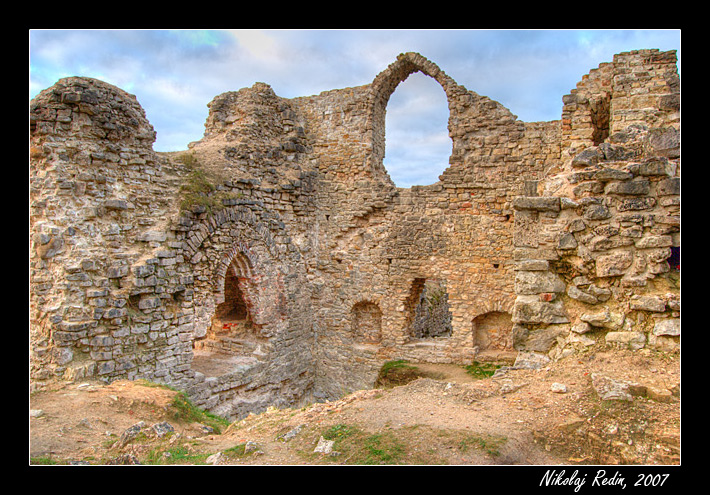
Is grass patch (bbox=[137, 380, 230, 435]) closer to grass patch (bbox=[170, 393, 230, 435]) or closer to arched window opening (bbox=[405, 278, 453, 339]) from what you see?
grass patch (bbox=[170, 393, 230, 435])

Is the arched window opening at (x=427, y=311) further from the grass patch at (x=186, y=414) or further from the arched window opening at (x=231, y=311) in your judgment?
the grass patch at (x=186, y=414)

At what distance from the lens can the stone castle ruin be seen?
16.4 ft

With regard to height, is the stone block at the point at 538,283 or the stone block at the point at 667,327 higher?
the stone block at the point at 538,283

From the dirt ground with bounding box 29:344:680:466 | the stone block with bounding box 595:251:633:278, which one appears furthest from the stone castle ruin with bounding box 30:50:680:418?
the dirt ground with bounding box 29:344:680:466

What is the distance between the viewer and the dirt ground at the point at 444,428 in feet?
11.7

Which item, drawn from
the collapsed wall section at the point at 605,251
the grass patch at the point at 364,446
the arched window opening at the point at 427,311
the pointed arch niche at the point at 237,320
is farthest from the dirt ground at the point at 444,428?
the arched window opening at the point at 427,311

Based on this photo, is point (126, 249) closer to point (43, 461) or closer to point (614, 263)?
point (43, 461)

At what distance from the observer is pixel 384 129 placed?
11.2 metres

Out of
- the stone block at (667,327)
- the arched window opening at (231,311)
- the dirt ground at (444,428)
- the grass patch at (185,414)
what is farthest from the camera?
the arched window opening at (231,311)

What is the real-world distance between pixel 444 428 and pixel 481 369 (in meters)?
5.63

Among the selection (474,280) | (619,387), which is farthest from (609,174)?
(474,280)

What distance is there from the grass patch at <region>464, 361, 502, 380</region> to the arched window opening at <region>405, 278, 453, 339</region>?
167 centimetres

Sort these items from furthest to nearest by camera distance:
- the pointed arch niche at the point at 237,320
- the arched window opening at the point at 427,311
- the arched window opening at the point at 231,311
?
1. the arched window opening at the point at 427,311
2. the arched window opening at the point at 231,311
3. the pointed arch niche at the point at 237,320

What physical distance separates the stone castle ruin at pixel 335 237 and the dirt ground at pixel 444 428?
54 cm
